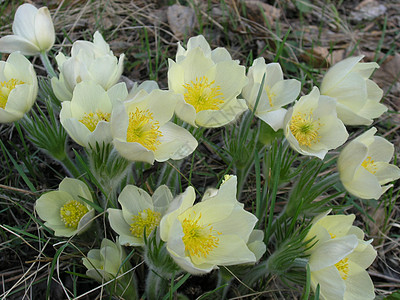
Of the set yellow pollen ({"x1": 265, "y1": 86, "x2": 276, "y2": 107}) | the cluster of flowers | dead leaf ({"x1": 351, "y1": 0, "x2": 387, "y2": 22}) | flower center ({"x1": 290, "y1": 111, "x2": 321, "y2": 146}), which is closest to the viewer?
the cluster of flowers

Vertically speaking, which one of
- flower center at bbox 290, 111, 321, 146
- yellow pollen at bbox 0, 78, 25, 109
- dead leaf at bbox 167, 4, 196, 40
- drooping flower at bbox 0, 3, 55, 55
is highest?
drooping flower at bbox 0, 3, 55, 55

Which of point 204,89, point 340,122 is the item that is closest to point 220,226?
point 204,89

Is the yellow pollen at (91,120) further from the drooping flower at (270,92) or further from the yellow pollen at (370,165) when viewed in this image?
the yellow pollen at (370,165)

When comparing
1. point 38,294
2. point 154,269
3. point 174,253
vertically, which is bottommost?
point 38,294

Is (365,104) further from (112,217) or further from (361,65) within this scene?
(112,217)

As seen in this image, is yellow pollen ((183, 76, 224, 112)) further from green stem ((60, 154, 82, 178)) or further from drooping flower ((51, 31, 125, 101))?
green stem ((60, 154, 82, 178))

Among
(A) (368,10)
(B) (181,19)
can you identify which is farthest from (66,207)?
(A) (368,10)

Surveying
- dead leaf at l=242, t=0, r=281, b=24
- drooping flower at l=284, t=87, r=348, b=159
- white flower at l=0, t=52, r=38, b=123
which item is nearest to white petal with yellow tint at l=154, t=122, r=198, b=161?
drooping flower at l=284, t=87, r=348, b=159
